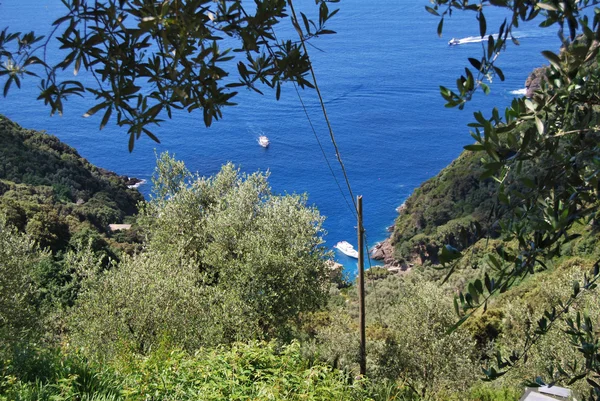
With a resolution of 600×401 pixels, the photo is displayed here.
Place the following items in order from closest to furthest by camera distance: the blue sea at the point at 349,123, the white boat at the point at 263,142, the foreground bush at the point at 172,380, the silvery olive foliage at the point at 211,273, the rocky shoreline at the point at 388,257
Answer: the foreground bush at the point at 172,380, the silvery olive foliage at the point at 211,273, the rocky shoreline at the point at 388,257, the blue sea at the point at 349,123, the white boat at the point at 263,142

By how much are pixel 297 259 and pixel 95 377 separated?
8776mm

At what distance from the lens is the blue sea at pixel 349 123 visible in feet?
189

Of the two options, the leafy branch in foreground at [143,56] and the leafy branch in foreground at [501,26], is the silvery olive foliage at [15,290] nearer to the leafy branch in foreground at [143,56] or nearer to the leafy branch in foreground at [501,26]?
the leafy branch in foreground at [143,56]

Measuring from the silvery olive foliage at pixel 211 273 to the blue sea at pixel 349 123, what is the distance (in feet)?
107

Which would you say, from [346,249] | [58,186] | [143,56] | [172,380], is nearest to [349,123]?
[346,249]

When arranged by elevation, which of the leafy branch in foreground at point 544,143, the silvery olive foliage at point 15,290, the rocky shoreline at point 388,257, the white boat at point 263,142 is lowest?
the leafy branch in foreground at point 544,143

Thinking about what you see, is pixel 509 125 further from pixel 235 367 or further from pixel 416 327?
pixel 416 327

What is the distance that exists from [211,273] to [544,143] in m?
12.9

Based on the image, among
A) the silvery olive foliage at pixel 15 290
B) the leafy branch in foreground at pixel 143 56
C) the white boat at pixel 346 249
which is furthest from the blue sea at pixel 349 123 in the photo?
the leafy branch in foreground at pixel 143 56

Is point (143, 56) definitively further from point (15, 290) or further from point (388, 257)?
point (388, 257)

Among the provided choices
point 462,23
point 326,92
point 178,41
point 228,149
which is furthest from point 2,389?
point 462,23

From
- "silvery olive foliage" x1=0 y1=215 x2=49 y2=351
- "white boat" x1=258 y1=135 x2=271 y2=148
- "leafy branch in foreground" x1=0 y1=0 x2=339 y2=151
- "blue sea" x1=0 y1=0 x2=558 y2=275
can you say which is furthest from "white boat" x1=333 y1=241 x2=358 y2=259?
"leafy branch in foreground" x1=0 y1=0 x2=339 y2=151

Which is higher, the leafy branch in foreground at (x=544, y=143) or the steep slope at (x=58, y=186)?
the steep slope at (x=58, y=186)

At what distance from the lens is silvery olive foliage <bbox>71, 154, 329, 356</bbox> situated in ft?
37.3
